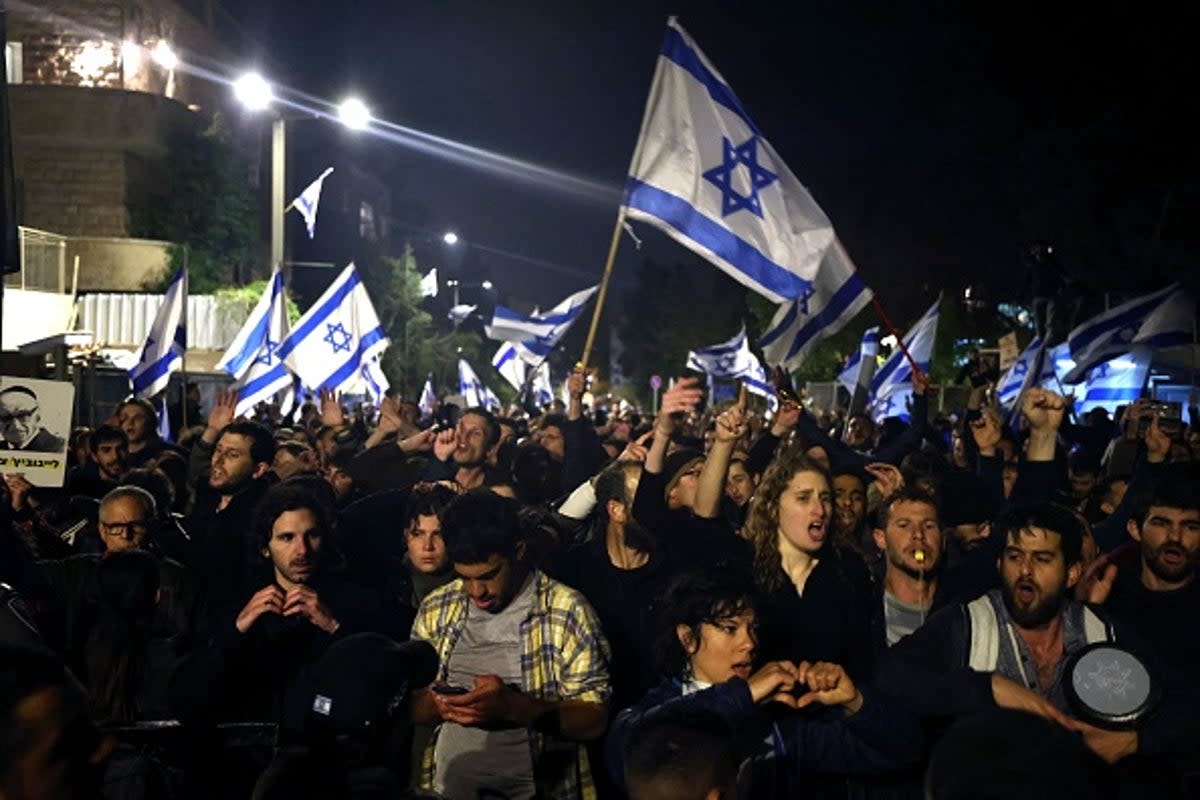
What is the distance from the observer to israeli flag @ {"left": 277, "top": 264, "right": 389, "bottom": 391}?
1852 cm

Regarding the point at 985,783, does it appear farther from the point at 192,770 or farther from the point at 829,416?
the point at 829,416

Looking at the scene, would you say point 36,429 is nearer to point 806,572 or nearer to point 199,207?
point 806,572

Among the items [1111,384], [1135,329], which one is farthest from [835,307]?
[1111,384]

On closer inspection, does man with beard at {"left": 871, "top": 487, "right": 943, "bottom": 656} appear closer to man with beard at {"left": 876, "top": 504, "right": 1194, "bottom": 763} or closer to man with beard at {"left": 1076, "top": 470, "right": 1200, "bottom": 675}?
man with beard at {"left": 1076, "top": 470, "right": 1200, "bottom": 675}

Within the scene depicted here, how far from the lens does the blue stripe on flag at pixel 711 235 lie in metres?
9.35

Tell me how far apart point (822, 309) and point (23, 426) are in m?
5.16

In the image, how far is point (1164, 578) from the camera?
225 inches

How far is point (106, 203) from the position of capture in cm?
4422

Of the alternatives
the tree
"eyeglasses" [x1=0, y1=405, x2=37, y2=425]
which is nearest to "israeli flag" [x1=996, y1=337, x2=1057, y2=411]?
"eyeglasses" [x1=0, y1=405, x2=37, y2=425]

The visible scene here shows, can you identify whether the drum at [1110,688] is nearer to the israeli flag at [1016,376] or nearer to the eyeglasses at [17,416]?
the eyeglasses at [17,416]

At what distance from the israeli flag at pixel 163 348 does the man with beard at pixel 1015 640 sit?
42.6 feet

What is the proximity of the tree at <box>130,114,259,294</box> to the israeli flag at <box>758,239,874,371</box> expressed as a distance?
33975 millimetres

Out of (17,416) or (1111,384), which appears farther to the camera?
(1111,384)

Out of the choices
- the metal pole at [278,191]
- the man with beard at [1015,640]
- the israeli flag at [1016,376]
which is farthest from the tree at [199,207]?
the man with beard at [1015,640]
